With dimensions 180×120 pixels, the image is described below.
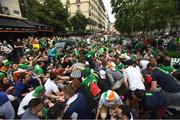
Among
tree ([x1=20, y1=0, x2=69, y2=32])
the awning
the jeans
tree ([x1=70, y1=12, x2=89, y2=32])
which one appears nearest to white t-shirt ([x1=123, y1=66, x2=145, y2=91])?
the jeans

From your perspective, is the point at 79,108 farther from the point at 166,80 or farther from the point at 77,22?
the point at 77,22

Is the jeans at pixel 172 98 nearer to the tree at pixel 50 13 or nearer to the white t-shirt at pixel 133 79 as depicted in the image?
the white t-shirt at pixel 133 79

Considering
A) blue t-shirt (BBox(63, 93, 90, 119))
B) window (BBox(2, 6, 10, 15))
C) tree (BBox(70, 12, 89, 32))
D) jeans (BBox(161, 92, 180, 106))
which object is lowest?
tree (BBox(70, 12, 89, 32))

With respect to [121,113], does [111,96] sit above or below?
above

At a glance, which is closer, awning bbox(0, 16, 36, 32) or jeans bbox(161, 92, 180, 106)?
jeans bbox(161, 92, 180, 106)

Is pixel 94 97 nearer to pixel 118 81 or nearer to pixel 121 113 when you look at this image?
pixel 121 113

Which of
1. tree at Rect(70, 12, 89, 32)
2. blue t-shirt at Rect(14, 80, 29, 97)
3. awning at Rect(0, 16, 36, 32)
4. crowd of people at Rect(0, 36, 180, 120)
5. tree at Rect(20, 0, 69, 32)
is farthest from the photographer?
tree at Rect(70, 12, 89, 32)

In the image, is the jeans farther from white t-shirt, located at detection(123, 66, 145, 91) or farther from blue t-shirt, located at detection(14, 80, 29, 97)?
blue t-shirt, located at detection(14, 80, 29, 97)

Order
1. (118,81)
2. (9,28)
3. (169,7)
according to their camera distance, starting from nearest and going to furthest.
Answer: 1. (118,81)
2. (9,28)
3. (169,7)

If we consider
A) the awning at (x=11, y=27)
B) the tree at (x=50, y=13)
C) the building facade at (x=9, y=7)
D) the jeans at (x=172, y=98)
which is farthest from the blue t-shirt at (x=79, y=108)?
the tree at (x=50, y=13)

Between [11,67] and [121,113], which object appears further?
[11,67]

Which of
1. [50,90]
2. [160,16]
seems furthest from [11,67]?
[160,16]

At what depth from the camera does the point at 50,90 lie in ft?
22.1

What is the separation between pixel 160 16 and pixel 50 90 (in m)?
28.4
